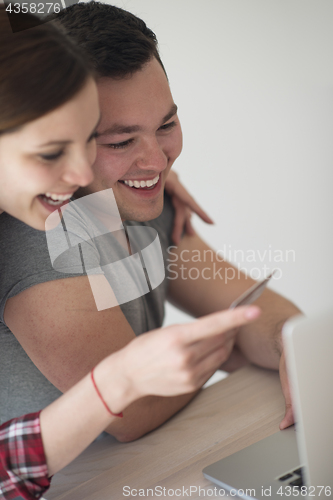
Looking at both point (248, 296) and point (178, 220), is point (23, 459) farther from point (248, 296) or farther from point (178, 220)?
point (178, 220)

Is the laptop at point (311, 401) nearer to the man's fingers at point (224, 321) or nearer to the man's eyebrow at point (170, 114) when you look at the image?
the man's fingers at point (224, 321)

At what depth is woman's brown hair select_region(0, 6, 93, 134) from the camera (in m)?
0.51

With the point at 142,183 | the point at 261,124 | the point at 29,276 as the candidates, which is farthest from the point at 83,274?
the point at 261,124

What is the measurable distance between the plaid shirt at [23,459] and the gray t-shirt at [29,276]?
0.17 meters

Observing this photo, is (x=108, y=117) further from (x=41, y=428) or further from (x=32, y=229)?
(x=41, y=428)

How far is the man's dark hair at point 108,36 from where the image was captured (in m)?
0.66

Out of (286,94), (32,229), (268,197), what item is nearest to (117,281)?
(32,229)

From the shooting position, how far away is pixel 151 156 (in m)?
0.73

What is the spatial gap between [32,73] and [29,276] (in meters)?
0.28

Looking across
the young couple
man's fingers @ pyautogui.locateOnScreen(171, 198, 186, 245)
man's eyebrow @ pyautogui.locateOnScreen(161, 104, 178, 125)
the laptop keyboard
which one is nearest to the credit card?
the young couple

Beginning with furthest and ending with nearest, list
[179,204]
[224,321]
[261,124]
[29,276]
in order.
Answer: [179,204] < [261,124] < [29,276] < [224,321]

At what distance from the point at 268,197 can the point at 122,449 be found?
0.61 metres

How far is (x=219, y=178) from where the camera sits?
3.20ft

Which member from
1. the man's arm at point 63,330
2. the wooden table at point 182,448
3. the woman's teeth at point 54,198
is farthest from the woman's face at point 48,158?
the wooden table at point 182,448
